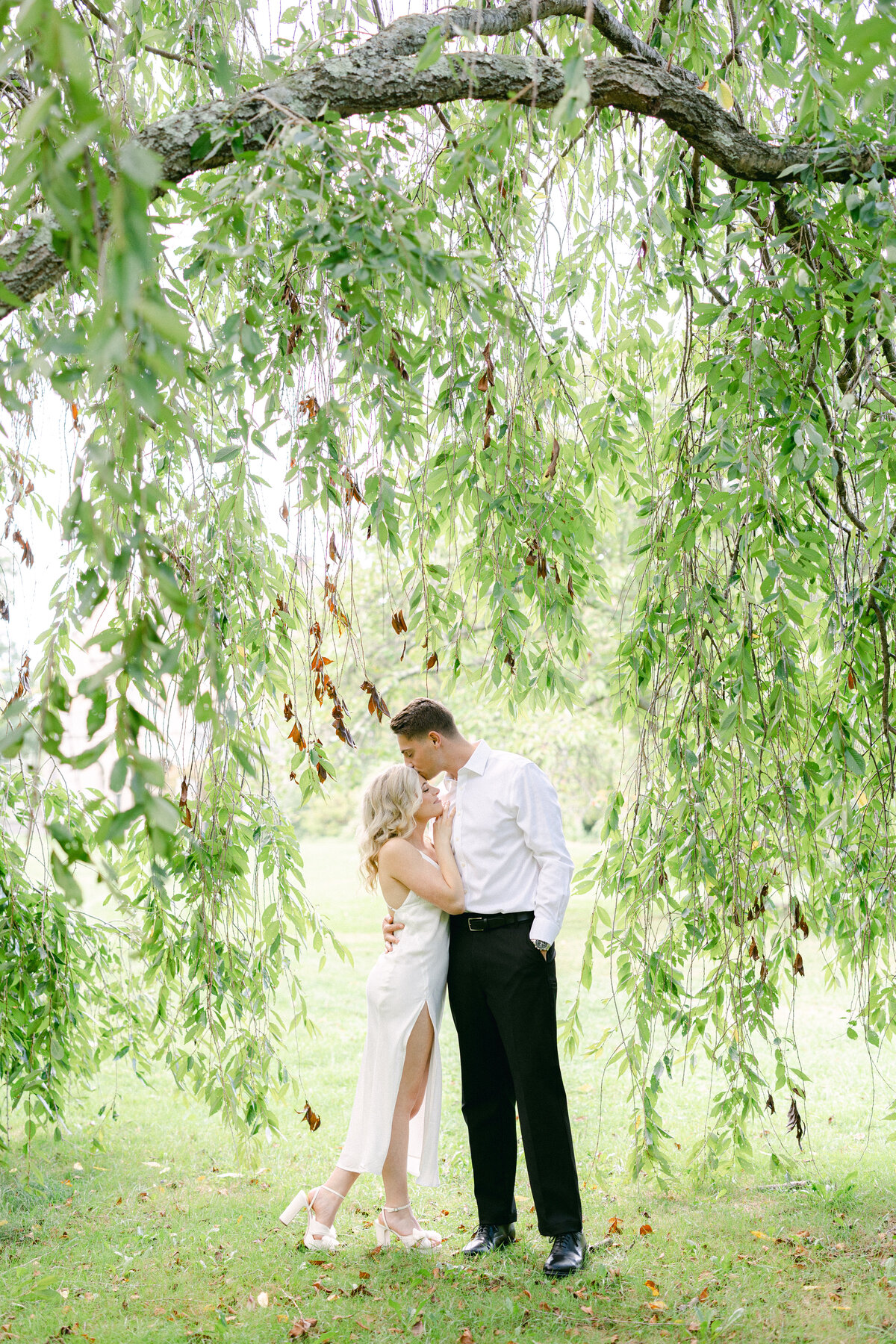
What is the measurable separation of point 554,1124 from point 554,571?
156cm

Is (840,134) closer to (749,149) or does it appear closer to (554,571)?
(749,149)

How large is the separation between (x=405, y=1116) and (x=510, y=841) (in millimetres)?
926

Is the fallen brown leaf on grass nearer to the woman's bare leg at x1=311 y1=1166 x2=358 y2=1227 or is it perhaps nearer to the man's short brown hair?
the woman's bare leg at x1=311 y1=1166 x2=358 y2=1227

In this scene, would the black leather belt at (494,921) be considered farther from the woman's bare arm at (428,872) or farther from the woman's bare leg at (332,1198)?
the woman's bare leg at (332,1198)

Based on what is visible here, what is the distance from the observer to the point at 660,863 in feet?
10.4

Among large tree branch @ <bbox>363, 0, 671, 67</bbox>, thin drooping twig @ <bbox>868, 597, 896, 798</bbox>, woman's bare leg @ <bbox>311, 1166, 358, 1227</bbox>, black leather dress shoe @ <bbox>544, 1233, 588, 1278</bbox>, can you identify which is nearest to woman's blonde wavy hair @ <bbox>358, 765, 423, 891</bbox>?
woman's bare leg @ <bbox>311, 1166, 358, 1227</bbox>

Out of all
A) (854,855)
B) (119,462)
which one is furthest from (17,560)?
(854,855)

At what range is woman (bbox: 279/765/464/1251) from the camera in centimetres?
324

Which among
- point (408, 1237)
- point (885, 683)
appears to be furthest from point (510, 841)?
point (408, 1237)

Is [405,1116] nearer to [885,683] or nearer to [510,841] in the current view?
[510,841]

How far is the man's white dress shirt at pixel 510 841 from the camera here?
3119mm

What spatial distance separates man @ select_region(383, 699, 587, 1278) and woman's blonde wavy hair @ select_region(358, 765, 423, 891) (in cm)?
6

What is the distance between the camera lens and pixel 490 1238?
3.31m

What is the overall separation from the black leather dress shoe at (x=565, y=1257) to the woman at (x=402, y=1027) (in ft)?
1.35
